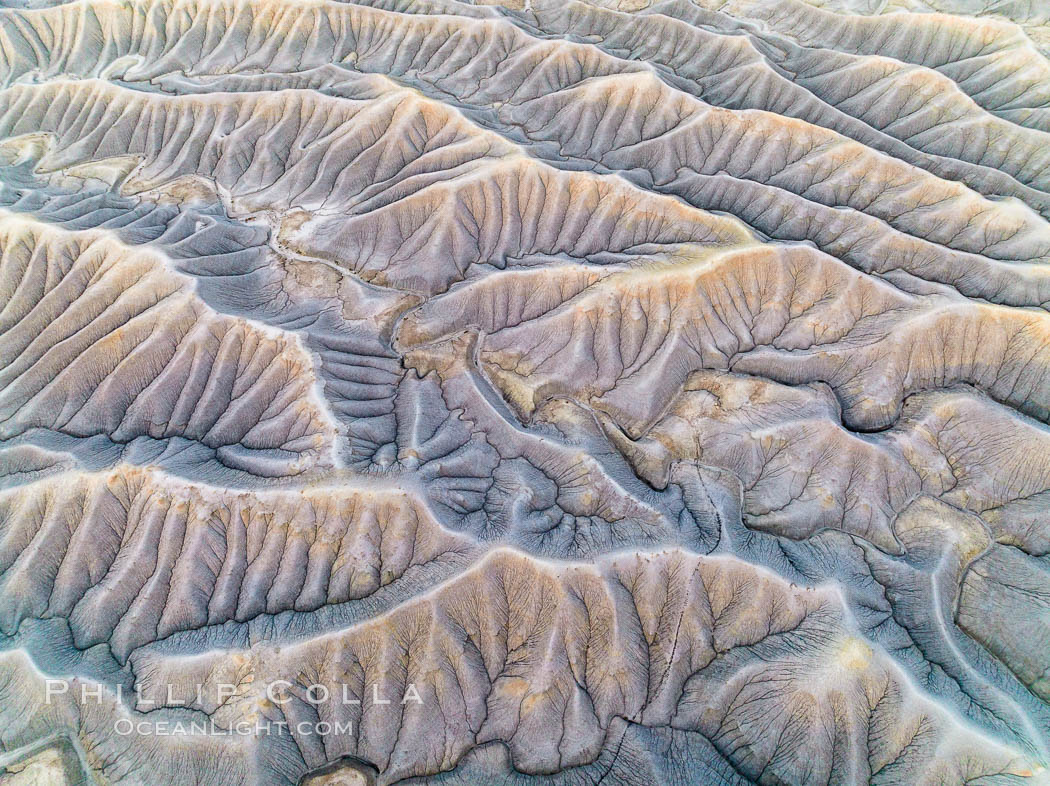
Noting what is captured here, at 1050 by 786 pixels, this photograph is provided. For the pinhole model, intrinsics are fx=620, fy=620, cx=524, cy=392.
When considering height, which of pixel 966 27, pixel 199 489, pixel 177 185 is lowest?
pixel 199 489

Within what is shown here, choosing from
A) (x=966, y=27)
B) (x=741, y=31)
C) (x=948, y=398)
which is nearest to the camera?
(x=948, y=398)

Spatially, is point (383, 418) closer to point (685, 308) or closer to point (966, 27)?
point (685, 308)

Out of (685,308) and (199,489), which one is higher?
(685,308)

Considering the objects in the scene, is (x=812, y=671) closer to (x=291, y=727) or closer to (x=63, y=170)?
(x=291, y=727)

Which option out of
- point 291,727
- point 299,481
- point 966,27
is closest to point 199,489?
point 299,481

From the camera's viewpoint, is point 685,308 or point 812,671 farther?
point 685,308

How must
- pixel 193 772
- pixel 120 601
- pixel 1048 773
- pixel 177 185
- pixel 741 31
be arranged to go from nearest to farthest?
pixel 1048 773 → pixel 193 772 → pixel 120 601 → pixel 177 185 → pixel 741 31
